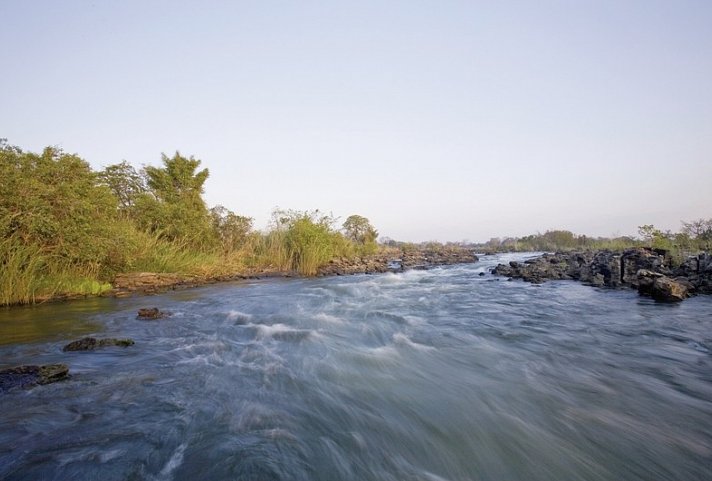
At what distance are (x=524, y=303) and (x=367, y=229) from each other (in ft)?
83.8

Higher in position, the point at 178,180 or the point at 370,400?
the point at 178,180

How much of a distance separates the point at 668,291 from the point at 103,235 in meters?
15.9

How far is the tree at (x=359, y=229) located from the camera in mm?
33281

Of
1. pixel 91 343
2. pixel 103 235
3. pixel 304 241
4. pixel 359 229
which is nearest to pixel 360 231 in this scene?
pixel 359 229

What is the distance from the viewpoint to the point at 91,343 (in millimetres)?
5203

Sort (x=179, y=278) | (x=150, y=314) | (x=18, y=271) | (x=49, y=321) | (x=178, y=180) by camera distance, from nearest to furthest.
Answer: (x=49, y=321) < (x=150, y=314) < (x=18, y=271) < (x=179, y=278) < (x=178, y=180)

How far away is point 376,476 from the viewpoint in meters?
2.37

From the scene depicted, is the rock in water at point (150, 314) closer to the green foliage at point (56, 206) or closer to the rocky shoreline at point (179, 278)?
the green foliage at point (56, 206)

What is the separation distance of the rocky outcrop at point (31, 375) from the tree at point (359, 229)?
29152 mm

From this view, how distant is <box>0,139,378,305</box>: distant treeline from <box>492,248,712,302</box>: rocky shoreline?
1144 centimetres

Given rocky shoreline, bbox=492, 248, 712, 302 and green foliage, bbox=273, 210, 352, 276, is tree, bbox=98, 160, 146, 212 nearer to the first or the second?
green foliage, bbox=273, 210, 352, 276

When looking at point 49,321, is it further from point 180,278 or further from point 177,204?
point 177,204

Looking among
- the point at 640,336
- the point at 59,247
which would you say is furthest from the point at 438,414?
the point at 59,247

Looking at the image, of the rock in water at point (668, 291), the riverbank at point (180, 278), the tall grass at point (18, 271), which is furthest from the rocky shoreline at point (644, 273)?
the tall grass at point (18, 271)
